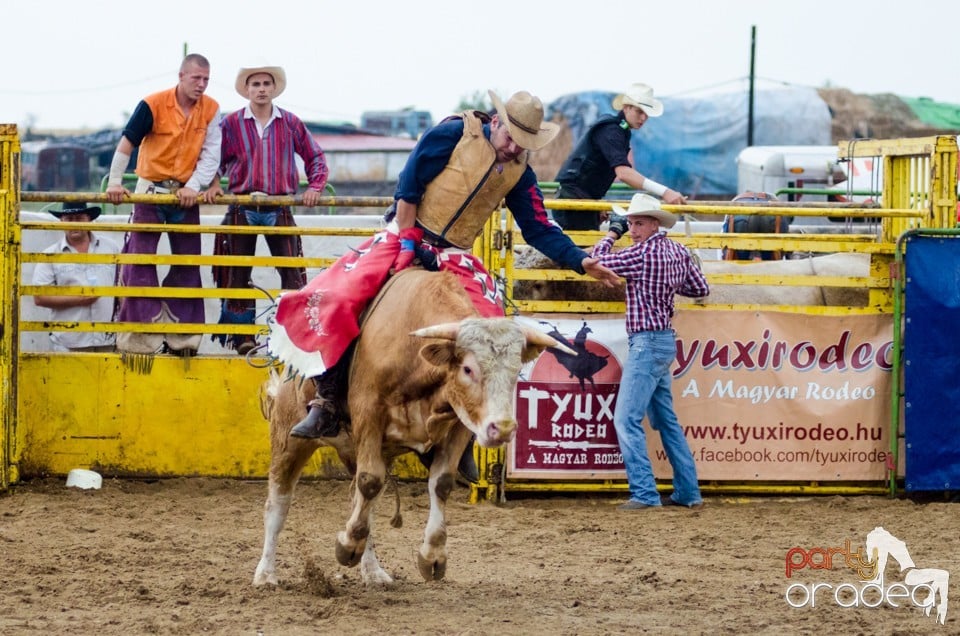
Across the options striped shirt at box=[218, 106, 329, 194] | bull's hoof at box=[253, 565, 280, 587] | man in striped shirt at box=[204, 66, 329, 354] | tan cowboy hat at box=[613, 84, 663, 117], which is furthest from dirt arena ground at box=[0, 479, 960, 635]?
tan cowboy hat at box=[613, 84, 663, 117]

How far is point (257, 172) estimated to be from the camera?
958 cm

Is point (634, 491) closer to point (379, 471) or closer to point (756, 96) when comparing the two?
point (379, 471)

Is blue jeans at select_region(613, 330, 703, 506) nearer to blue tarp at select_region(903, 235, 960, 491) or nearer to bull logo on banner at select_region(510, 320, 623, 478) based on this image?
bull logo on banner at select_region(510, 320, 623, 478)

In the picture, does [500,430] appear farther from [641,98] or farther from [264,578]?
[641,98]

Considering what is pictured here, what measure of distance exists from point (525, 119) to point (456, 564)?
101 inches

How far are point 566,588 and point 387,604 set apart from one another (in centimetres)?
96

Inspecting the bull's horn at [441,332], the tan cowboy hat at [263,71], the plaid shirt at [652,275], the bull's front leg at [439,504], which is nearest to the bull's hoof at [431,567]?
the bull's front leg at [439,504]

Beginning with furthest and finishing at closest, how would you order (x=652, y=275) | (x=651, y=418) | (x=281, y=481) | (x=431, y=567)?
1. (x=651, y=418)
2. (x=652, y=275)
3. (x=281, y=481)
4. (x=431, y=567)

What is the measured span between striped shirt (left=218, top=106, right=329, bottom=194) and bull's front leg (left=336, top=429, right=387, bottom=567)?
3813mm

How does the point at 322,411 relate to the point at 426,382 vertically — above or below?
below

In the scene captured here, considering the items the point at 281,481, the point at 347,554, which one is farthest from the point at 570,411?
the point at 347,554

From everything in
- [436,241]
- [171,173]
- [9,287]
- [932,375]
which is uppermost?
[171,173]

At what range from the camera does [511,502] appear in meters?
9.09

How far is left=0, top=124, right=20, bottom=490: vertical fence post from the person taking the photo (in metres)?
8.81
